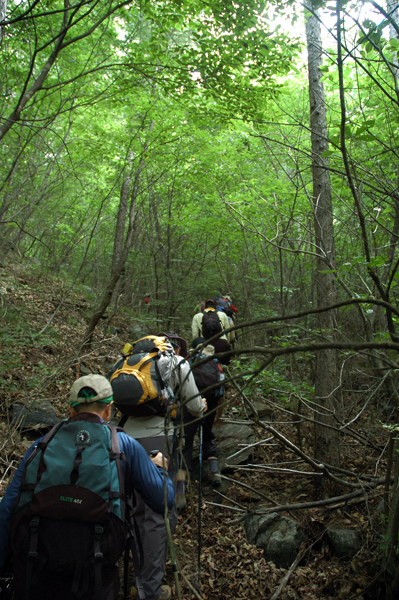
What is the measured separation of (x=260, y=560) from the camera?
11.9 ft

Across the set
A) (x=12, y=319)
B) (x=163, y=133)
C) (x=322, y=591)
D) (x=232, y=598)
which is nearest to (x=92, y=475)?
(x=232, y=598)

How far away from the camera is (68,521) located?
6.11ft

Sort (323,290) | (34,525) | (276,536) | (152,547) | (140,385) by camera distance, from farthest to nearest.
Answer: (323,290) < (276,536) < (140,385) < (152,547) < (34,525)

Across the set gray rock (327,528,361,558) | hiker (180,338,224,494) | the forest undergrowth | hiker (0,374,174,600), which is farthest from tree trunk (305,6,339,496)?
hiker (0,374,174,600)

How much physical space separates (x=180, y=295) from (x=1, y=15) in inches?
345

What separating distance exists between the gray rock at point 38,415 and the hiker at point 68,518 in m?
3.20

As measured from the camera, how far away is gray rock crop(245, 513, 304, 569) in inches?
141

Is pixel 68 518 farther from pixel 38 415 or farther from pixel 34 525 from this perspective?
pixel 38 415

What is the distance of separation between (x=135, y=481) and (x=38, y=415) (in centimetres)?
360

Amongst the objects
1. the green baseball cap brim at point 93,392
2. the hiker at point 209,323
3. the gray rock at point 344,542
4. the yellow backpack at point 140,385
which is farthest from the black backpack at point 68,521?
the hiker at point 209,323

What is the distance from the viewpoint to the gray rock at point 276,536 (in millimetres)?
3586

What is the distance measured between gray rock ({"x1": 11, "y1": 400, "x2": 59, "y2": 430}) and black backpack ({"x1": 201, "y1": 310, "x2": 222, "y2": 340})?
3064 millimetres

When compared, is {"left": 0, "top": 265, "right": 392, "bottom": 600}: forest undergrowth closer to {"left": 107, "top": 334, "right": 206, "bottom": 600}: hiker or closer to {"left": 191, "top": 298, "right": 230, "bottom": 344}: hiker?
{"left": 107, "top": 334, "right": 206, "bottom": 600}: hiker

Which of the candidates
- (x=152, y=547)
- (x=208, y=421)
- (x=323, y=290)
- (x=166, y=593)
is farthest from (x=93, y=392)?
(x=323, y=290)
